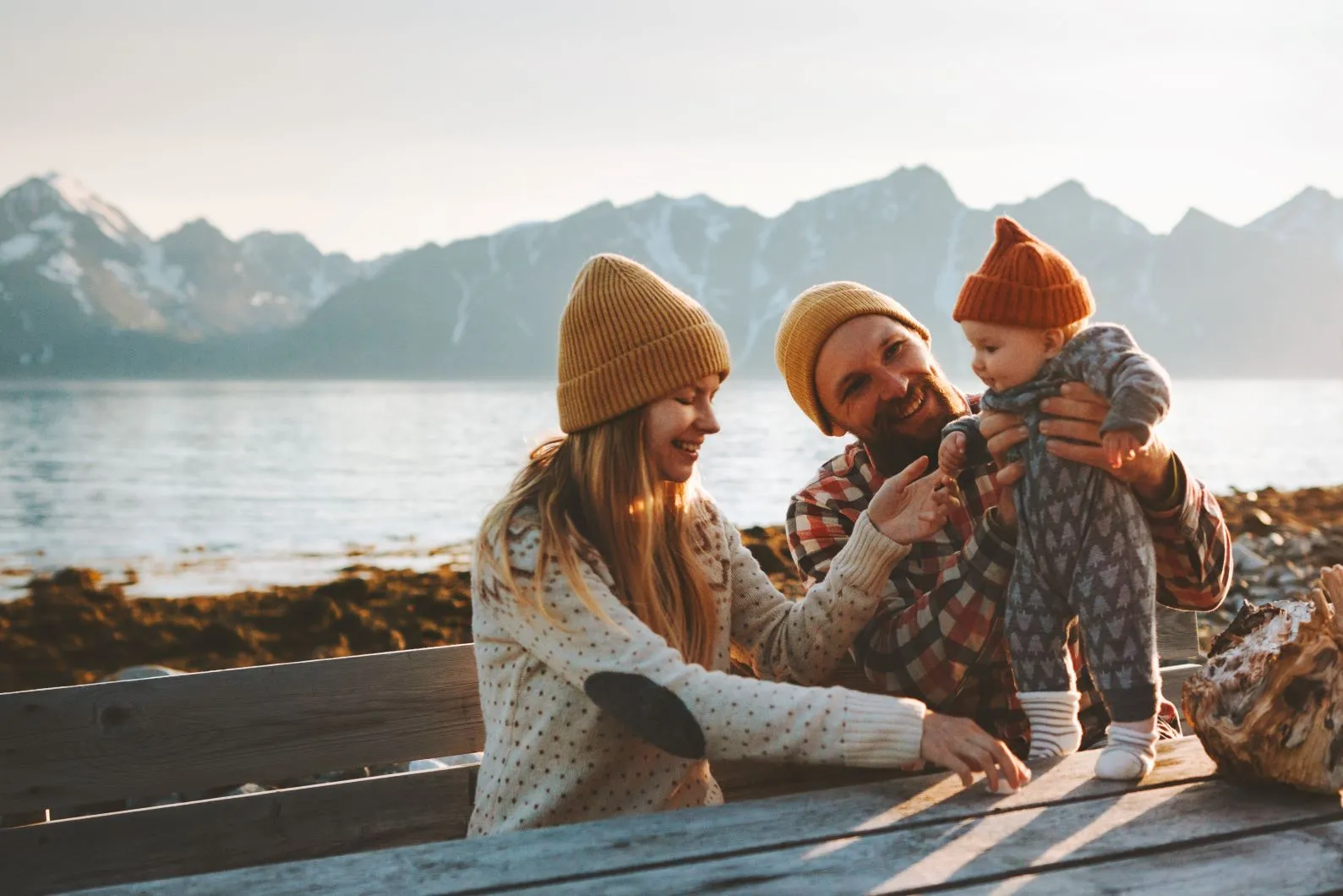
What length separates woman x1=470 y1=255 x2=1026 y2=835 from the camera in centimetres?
227

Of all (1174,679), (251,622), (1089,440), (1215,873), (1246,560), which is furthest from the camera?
(1246,560)

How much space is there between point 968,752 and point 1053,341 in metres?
0.92

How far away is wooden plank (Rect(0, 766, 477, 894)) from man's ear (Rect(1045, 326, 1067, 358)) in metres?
1.74

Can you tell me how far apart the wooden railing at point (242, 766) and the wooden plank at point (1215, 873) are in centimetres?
103

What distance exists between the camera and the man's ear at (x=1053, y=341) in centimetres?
258

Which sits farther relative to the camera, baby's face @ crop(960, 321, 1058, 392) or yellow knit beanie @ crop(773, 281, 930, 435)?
yellow knit beanie @ crop(773, 281, 930, 435)

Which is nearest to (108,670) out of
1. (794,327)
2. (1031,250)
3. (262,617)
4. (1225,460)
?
(262,617)

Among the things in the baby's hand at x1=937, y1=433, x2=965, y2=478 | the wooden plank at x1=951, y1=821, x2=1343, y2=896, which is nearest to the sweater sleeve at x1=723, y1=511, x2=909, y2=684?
the baby's hand at x1=937, y1=433, x2=965, y2=478

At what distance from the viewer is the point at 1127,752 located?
88.8 inches

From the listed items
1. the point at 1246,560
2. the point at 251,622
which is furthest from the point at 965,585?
the point at 1246,560

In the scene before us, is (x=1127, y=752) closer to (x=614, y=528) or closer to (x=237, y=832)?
(x=614, y=528)

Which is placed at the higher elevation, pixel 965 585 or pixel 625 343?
pixel 625 343

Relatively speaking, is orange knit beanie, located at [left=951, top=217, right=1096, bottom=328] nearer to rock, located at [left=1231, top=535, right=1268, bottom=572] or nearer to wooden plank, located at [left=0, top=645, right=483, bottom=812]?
wooden plank, located at [left=0, top=645, right=483, bottom=812]

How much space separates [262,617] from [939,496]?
455 cm
